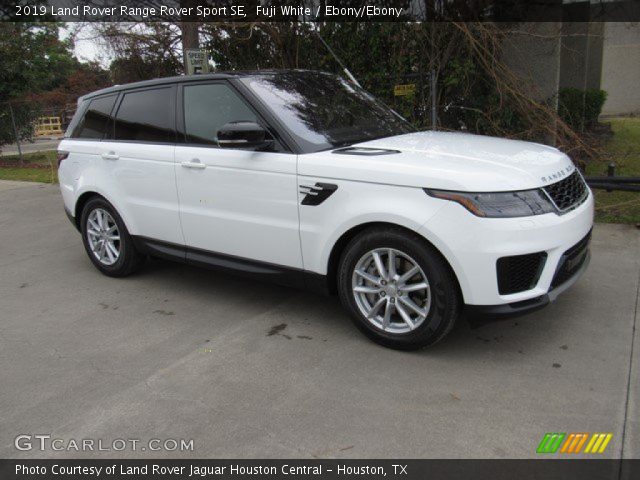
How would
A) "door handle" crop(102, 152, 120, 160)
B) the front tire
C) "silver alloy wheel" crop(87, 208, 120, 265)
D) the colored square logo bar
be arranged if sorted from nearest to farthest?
the colored square logo bar
the front tire
"door handle" crop(102, 152, 120, 160)
"silver alloy wheel" crop(87, 208, 120, 265)

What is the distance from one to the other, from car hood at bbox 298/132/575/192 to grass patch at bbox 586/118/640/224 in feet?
9.60

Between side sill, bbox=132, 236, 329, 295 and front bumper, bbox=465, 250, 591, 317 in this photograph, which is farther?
side sill, bbox=132, 236, 329, 295

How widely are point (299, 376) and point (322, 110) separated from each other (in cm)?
206

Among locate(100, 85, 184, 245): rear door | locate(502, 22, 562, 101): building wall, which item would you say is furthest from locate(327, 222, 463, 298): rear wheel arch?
locate(502, 22, 562, 101): building wall

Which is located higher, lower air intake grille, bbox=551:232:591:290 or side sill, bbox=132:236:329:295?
lower air intake grille, bbox=551:232:591:290

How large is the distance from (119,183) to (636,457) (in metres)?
4.35

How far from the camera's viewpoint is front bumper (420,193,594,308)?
3219mm

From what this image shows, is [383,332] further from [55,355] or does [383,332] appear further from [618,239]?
[618,239]

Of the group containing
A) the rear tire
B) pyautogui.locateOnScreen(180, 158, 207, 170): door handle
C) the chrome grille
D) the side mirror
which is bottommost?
the rear tire

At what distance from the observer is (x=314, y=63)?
952cm

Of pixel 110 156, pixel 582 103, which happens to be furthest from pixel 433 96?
pixel 582 103

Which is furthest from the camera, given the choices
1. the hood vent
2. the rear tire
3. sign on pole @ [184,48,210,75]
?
sign on pole @ [184,48,210,75]

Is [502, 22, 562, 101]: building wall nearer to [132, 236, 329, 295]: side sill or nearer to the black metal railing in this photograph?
the black metal railing
